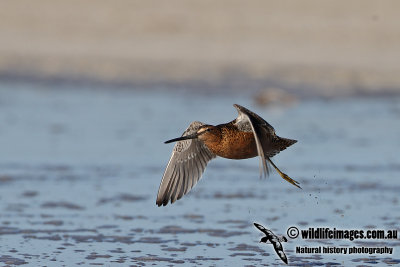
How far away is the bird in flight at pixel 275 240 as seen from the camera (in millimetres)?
7637

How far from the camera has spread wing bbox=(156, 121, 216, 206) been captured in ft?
26.6

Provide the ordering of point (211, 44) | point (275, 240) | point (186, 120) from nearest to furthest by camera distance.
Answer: point (275, 240) < point (186, 120) < point (211, 44)

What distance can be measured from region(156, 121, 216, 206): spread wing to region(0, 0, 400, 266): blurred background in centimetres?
43

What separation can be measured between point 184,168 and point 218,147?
2.77 ft

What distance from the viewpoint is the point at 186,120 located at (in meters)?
14.6

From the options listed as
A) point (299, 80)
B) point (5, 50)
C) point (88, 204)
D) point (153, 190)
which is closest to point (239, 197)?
point (153, 190)

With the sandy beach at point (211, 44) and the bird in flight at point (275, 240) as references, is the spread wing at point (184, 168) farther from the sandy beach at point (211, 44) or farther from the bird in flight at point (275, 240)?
the sandy beach at point (211, 44)

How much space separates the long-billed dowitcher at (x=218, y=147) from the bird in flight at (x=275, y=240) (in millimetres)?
567

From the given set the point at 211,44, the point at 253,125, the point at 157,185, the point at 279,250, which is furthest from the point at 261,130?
the point at 211,44

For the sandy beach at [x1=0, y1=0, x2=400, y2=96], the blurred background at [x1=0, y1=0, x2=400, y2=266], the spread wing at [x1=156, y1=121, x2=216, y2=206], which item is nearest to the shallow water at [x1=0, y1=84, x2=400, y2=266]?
the blurred background at [x1=0, y1=0, x2=400, y2=266]

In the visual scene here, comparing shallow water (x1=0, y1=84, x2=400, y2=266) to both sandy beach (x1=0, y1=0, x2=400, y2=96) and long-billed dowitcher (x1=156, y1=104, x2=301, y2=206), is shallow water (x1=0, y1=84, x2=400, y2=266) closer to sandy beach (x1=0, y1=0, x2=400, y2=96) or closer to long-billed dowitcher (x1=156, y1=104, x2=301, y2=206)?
long-billed dowitcher (x1=156, y1=104, x2=301, y2=206)

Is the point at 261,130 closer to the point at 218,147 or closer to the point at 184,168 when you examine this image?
the point at 218,147

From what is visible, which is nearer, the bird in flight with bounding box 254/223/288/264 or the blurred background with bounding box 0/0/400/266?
the bird in flight with bounding box 254/223/288/264

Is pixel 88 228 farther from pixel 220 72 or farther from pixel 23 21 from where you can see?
pixel 23 21
